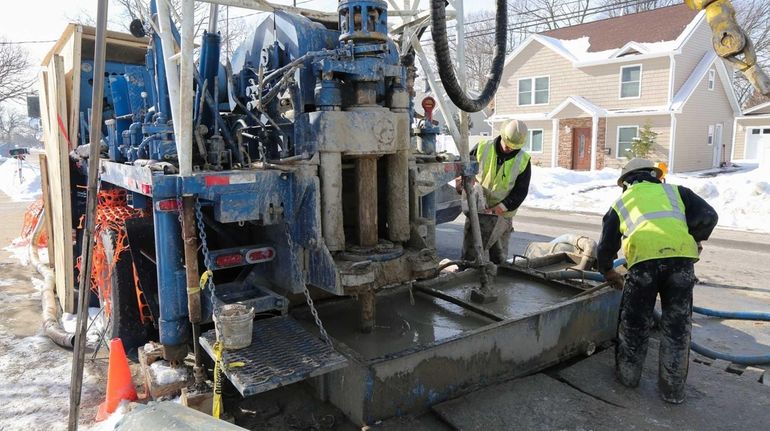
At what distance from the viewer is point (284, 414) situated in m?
3.42

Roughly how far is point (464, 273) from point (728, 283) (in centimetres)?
362

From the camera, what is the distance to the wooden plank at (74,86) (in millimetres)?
5293

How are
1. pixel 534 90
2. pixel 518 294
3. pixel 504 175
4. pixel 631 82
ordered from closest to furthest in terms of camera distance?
pixel 518 294, pixel 504 175, pixel 631 82, pixel 534 90

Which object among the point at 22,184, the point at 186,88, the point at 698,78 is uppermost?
the point at 698,78

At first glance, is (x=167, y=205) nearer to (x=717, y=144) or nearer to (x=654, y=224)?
(x=654, y=224)

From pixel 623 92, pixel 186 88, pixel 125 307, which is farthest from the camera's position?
pixel 623 92

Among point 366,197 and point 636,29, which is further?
point 636,29

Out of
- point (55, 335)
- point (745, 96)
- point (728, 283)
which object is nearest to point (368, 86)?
point (55, 335)

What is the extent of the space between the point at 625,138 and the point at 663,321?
63.6ft

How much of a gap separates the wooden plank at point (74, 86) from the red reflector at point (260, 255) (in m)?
2.86

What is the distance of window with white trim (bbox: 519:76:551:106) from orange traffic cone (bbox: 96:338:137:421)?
2222cm

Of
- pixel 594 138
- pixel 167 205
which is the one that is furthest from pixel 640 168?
pixel 594 138

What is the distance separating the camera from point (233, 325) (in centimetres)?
306

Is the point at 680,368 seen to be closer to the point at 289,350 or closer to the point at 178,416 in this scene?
the point at 289,350
